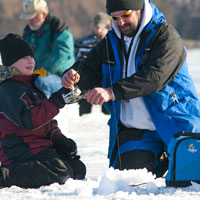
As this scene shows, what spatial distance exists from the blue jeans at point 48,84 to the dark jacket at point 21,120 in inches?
122

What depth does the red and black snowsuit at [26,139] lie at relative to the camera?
13.2 feet

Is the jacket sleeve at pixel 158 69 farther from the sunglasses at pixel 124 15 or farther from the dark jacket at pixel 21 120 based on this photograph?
the dark jacket at pixel 21 120

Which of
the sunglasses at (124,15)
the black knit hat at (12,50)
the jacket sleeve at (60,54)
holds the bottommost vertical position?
the jacket sleeve at (60,54)

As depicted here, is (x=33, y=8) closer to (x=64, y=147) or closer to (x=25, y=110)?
(x=64, y=147)

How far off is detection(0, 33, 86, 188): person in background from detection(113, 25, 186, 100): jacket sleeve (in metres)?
0.50

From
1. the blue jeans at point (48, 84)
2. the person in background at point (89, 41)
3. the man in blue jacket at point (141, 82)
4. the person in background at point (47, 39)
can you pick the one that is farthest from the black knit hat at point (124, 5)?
the person in background at point (89, 41)

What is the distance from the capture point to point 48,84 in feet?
24.6

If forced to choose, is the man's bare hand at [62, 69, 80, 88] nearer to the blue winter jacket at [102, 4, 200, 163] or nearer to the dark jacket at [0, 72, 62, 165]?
the dark jacket at [0, 72, 62, 165]

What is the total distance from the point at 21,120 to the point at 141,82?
95cm

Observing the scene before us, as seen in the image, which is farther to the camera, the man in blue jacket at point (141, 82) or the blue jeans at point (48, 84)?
the blue jeans at point (48, 84)

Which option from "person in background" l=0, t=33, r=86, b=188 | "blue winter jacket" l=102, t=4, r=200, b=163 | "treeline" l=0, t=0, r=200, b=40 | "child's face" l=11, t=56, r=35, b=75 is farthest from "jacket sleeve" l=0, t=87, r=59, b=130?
"treeline" l=0, t=0, r=200, b=40

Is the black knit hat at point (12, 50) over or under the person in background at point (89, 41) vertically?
over

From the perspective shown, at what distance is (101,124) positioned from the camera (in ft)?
27.2

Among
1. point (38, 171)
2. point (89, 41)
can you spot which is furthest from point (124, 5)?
point (89, 41)
